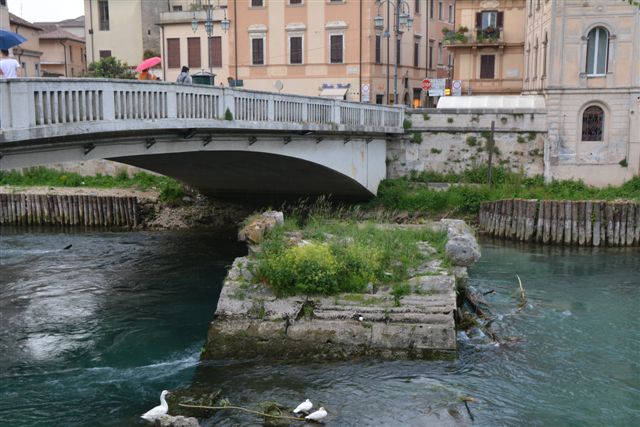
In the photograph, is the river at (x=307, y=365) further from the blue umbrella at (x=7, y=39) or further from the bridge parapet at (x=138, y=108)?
the blue umbrella at (x=7, y=39)

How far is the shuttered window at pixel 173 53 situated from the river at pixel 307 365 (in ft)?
96.7

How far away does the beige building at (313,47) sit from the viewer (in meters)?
50.2

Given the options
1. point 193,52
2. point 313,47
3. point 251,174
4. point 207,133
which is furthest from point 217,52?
point 207,133

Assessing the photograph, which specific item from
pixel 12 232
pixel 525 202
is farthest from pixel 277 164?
pixel 12 232

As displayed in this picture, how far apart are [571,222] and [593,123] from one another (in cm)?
691

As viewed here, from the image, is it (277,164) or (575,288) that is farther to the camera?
(277,164)

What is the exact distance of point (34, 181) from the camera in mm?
41312

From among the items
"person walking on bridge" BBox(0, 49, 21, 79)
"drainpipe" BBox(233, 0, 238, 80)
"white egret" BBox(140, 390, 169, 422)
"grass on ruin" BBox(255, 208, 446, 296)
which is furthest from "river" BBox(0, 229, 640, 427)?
"drainpipe" BBox(233, 0, 238, 80)

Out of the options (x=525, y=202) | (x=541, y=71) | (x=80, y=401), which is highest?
(x=541, y=71)

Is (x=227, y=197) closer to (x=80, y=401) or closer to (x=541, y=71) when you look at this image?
(x=541, y=71)

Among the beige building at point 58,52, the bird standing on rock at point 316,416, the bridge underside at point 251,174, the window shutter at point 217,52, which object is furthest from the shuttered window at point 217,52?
the bird standing on rock at point 316,416

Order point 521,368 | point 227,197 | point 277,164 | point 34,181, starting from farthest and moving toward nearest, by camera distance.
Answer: point 34,181 → point 227,197 → point 277,164 → point 521,368

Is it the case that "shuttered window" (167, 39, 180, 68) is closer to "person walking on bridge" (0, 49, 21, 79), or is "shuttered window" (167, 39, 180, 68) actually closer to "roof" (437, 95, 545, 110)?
"roof" (437, 95, 545, 110)

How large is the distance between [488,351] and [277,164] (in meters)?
13.5
